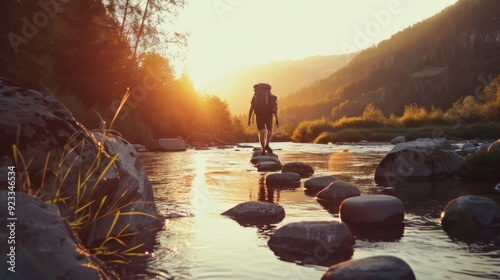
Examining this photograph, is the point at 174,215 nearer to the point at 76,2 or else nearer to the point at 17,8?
the point at 17,8

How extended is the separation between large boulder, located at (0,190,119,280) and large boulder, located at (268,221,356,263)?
5.78 feet

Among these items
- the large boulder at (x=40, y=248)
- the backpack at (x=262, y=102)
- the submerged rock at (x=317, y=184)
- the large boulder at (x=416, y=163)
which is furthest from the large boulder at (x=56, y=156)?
the backpack at (x=262, y=102)

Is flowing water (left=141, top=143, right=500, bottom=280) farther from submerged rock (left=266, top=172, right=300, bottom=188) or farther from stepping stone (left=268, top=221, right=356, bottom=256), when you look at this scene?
submerged rock (left=266, top=172, right=300, bottom=188)

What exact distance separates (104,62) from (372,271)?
22.0 meters

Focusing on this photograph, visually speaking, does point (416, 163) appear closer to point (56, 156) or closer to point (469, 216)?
point (469, 216)

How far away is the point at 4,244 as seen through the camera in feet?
7.35

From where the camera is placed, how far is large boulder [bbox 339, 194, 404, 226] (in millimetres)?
4895

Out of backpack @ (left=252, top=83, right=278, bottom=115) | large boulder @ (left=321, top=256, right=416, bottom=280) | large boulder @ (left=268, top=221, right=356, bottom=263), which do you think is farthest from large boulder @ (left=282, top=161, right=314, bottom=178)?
large boulder @ (left=321, top=256, right=416, bottom=280)

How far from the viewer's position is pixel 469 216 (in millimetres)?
4695

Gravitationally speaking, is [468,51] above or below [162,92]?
above

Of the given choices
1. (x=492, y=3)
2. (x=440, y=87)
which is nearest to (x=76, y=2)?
(x=440, y=87)

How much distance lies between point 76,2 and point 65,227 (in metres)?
22.1

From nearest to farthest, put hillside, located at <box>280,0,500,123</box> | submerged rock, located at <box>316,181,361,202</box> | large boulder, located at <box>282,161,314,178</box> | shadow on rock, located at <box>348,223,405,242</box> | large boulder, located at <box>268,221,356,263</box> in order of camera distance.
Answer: large boulder, located at <box>268,221,356,263</box>
shadow on rock, located at <box>348,223,405,242</box>
submerged rock, located at <box>316,181,361,202</box>
large boulder, located at <box>282,161,314,178</box>
hillside, located at <box>280,0,500,123</box>

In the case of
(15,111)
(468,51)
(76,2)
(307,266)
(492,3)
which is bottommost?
(307,266)
